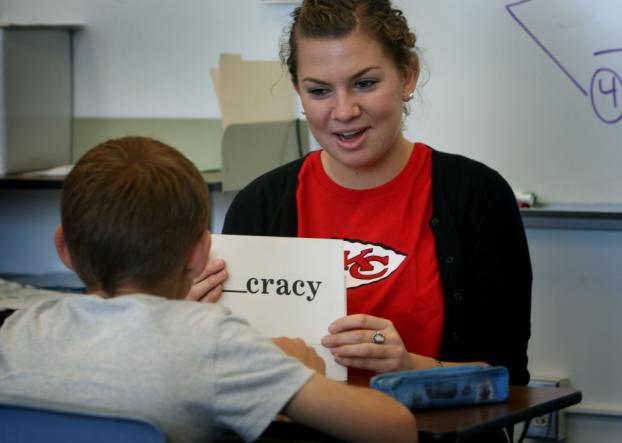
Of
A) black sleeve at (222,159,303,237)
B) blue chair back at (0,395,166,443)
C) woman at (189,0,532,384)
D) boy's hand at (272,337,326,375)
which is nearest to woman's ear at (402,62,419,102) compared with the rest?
woman at (189,0,532,384)

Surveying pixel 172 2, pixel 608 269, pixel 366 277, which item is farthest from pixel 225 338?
pixel 172 2

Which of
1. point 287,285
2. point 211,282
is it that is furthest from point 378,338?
point 211,282

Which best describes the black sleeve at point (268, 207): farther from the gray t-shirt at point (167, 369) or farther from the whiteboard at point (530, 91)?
Result: the whiteboard at point (530, 91)

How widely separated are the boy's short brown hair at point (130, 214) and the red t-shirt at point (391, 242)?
62 centimetres

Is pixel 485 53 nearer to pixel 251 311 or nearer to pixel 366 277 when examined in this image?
pixel 366 277

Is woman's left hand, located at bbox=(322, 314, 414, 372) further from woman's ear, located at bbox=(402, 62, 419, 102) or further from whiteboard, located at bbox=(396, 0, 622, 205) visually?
whiteboard, located at bbox=(396, 0, 622, 205)

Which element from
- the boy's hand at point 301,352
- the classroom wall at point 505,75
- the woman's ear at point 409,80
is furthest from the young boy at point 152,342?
the classroom wall at point 505,75

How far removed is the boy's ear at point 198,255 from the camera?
1.18 metres

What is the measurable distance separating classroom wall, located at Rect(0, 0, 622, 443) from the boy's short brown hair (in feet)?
5.58

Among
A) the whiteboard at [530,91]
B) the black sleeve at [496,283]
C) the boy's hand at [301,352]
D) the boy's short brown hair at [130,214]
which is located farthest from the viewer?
the whiteboard at [530,91]

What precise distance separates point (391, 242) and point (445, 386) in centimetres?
58

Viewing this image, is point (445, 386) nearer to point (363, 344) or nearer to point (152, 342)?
point (363, 344)

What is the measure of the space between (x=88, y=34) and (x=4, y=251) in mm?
767

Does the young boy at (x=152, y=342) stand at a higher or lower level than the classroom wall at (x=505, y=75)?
lower
